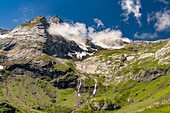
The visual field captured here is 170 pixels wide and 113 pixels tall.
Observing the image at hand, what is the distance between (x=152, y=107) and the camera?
162875 mm

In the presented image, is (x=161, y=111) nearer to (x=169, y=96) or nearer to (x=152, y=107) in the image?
(x=152, y=107)

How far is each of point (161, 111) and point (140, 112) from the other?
2796cm

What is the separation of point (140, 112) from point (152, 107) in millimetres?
13323

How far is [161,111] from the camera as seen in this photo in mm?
139875

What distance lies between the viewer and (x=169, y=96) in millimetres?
170625

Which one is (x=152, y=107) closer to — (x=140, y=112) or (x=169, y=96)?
(x=140, y=112)

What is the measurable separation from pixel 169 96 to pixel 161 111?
129ft

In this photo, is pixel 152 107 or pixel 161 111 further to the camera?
pixel 152 107

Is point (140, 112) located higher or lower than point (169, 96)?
lower

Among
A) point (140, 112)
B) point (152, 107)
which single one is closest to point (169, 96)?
point (152, 107)

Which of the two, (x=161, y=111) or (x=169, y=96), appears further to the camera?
(x=169, y=96)

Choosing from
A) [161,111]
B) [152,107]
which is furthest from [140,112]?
A: [161,111]

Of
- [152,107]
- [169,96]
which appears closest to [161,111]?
[152,107]

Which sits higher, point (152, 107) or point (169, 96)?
point (169, 96)
